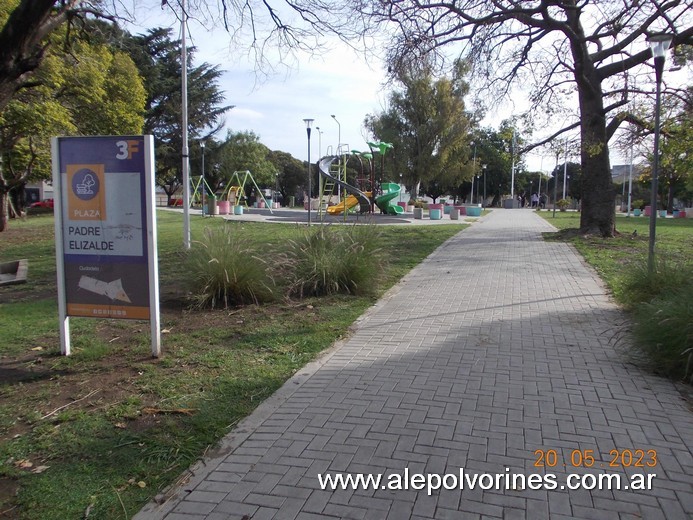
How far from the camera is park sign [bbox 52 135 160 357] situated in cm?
526

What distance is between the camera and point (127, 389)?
4699mm

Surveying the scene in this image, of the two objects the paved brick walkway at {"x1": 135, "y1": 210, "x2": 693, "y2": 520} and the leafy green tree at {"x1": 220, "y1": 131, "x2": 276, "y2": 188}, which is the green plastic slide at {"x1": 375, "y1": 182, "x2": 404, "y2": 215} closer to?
the paved brick walkway at {"x1": 135, "y1": 210, "x2": 693, "y2": 520}

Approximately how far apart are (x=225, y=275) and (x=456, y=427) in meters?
4.79

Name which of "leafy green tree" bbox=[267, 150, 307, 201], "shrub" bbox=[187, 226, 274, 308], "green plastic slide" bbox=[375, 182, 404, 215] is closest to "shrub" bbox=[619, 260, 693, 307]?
"shrub" bbox=[187, 226, 274, 308]

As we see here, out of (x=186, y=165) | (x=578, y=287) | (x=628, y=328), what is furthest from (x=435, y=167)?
(x=628, y=328)

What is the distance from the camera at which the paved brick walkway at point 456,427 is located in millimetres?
2951

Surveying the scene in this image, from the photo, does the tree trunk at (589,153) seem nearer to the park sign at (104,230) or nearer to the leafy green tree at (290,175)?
the park sign at (104,230)

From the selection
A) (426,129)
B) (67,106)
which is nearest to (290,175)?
(426,129)

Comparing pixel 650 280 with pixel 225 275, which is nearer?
pixel 650 280

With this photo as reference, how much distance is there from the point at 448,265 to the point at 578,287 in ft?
10.5

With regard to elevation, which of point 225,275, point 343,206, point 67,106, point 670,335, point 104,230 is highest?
point 67,106
